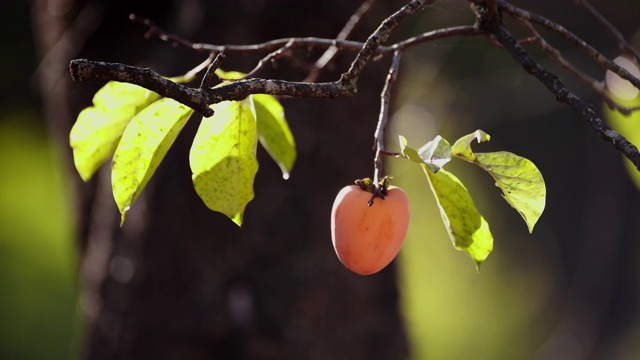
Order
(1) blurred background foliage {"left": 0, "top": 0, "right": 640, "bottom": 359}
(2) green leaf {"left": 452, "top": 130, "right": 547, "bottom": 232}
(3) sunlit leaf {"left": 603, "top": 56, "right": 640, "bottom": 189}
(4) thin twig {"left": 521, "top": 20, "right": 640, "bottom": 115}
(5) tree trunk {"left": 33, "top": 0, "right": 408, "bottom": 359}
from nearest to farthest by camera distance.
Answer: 1. (2) green leaf {"left": 452, "top": 130, "right": 547, "bottom": 232}
2. (4) thin twig {"left": 521, "top": 20, "right": 640, "bottom": 115}
3. (3) sunlit leaf {"left": 603, "top": 56, "right": 640, "bottom": 189}
4. (5) tree trunk {"left": 33, "top": 0, "right": 408, "bottom": 359}
5. (1) blurred background foliage {"left": 0, "top": 0, "right": 640, "bottom": 359}

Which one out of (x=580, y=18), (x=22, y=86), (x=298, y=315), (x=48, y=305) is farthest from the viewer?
(x=22, y=86)

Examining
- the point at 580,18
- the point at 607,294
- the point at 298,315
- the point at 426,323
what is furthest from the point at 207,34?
the point at 426,323

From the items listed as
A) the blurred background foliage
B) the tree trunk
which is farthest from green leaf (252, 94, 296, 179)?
the blurred background foliage

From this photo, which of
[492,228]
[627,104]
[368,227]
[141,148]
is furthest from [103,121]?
[492,228]

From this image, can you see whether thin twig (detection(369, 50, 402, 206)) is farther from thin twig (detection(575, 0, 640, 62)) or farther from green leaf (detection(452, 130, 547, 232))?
thin twig (detection(575, 0, 640, 62))

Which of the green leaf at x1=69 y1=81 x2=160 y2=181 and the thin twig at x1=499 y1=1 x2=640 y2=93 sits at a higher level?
the thin twig at x1=499 y1=1 x2=640 y2=93

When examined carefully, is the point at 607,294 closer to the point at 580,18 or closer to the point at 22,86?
the point at 580,18
